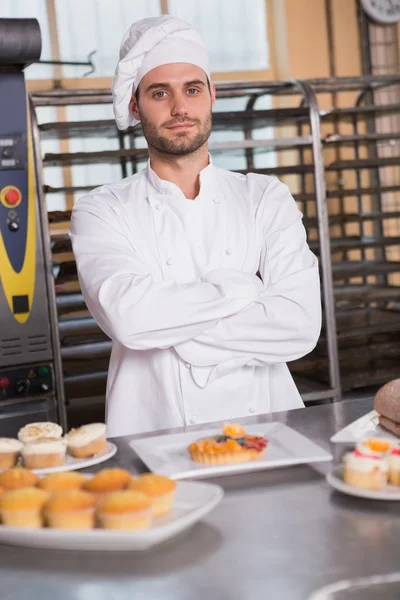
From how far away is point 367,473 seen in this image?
116 centimetres

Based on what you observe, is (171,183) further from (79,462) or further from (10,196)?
(10,196)

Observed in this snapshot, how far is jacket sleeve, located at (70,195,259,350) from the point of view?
193cm

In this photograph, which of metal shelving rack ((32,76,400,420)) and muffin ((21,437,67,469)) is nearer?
muffin ((21,437,67,469))

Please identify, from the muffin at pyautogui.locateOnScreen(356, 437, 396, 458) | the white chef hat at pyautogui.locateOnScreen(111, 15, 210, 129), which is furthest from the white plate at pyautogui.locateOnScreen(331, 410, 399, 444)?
the white chef hat at pyautogui.locateOnScreen(111, 15, 210, 129)

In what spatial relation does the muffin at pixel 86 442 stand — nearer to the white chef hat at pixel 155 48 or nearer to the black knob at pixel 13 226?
the white chef hat at pixel 155 48

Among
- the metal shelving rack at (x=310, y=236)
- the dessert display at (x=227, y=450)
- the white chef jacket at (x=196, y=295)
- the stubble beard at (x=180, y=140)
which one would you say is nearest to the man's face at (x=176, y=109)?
the stubble beard at (x=180, y=140)

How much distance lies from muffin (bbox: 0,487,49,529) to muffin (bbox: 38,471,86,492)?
0.06 meters

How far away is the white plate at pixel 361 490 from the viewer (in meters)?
1.12

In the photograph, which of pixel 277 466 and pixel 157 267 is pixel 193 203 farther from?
pixel 277 466

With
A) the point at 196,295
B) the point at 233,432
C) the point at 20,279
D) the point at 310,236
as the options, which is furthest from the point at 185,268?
the point at 310,236

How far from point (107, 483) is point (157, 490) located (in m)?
0.08

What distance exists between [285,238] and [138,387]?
0.56 metres

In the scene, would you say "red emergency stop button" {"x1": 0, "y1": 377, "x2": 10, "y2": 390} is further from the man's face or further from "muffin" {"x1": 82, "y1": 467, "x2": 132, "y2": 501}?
"muffin" {"x1": 82, "y1": 467, "x2": 132, "y2": 501}

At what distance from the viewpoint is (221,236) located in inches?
87.2
